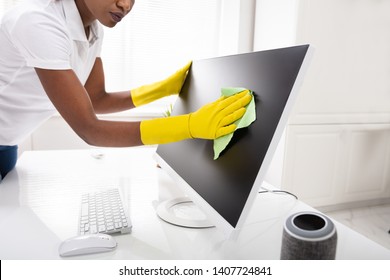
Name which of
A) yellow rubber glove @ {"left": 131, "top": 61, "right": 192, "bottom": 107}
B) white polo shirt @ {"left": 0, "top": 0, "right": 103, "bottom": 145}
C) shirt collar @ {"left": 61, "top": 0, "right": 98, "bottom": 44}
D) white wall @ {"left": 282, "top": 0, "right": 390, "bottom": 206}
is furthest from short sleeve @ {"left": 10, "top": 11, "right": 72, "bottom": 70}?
white wall @ {"left": 282, "top": 0, "right": 390, "bottom": 206}

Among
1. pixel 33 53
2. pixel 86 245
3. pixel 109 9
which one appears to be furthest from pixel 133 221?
pixel 109 9

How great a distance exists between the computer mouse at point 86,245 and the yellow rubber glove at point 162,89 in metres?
0.68

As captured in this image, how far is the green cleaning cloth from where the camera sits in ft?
2.09

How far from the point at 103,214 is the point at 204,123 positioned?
0.36 metres

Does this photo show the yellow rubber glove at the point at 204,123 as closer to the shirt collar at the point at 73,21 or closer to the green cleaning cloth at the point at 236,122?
the green cleaning cloth at the point at 236,122

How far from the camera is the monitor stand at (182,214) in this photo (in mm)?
778

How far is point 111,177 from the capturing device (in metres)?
1.17

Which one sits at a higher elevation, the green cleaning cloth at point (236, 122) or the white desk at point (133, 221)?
the green cleaning cloth at point (236, 122)

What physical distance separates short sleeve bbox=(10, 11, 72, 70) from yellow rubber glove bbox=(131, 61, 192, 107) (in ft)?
1.32

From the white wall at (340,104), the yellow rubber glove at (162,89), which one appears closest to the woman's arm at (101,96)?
the yellow rubber glove at (162,89)

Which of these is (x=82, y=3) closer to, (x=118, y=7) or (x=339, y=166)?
(x=118, y=7)

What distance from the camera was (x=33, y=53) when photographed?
0.85m

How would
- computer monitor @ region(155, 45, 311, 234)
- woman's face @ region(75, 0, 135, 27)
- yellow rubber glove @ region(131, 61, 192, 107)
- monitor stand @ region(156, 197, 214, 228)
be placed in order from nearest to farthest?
computer monitor @ region(155, 45, 311, 234), monitor stand @ region(156, 197, 214, 228), woman's face @ region(75, 0, 135, 27), yellow rubber glove @ region(131, 61, 192, 107)

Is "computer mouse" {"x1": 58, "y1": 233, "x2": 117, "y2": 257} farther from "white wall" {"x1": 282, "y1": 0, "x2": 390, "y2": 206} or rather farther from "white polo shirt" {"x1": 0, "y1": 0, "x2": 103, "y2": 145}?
"white wall" {"x1": 282, "y1": 0, "x2": 390, "y2": 206}
